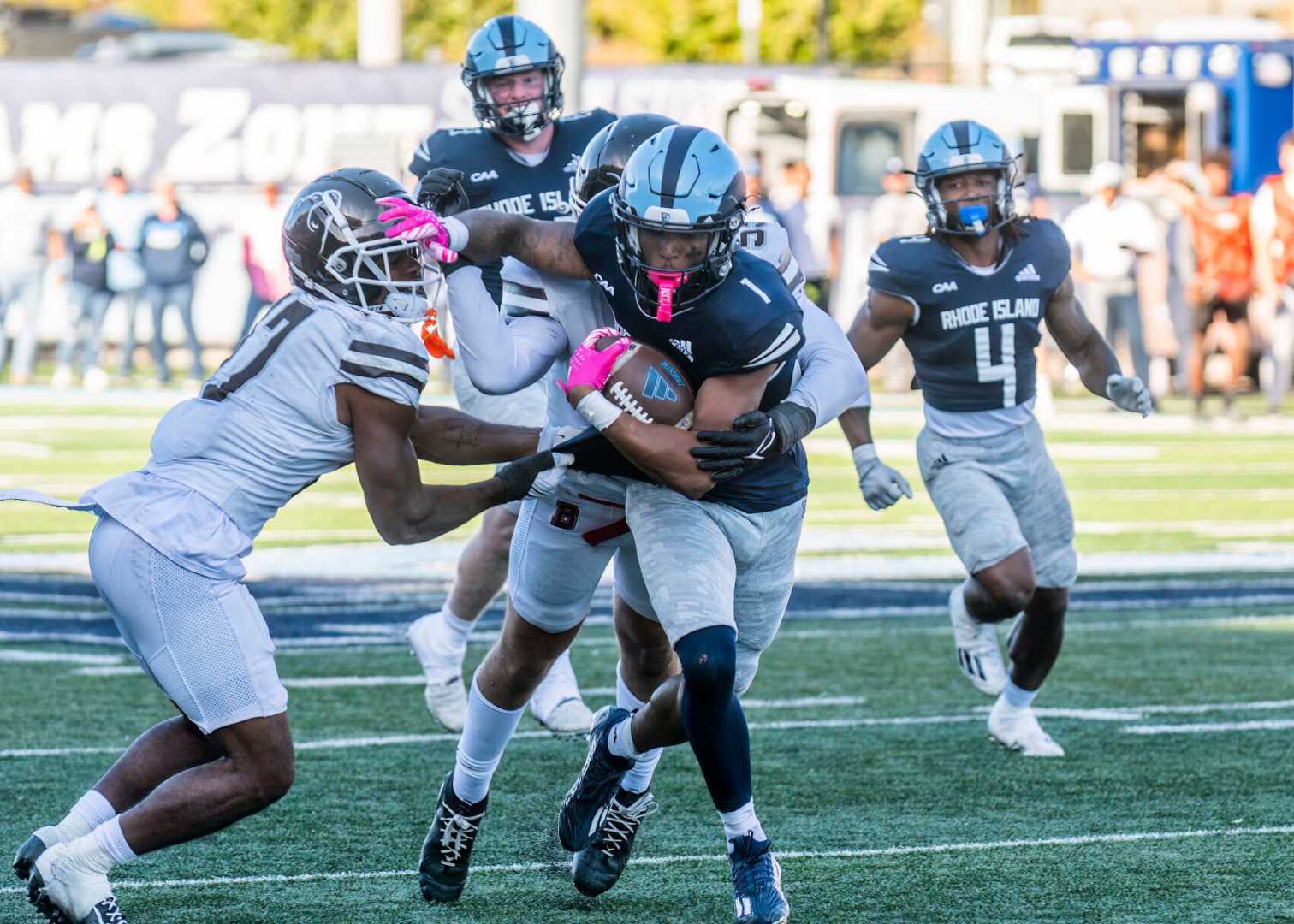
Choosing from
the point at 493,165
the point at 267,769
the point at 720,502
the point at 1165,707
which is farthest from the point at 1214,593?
the point at 267,769

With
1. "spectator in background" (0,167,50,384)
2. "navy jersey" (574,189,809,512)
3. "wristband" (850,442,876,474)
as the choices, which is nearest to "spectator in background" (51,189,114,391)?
"spectator in background" (0,167,50,384)

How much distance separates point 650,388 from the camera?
4.64 meters

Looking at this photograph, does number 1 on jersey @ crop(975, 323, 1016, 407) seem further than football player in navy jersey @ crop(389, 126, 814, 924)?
Yes

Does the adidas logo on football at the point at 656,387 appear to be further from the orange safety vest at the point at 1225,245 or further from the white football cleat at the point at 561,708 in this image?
the orange safety vest at the point at 1225,245

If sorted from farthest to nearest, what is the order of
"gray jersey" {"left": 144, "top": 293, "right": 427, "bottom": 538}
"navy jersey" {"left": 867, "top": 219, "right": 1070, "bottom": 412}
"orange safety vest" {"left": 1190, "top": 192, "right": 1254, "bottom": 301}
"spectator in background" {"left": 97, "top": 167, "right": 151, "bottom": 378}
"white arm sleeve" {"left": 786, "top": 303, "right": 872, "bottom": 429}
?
"spectator in background" {"left": 97, "top": 167, "right": 151, "bottom": 378}, "orange safety vest" {"left": 1190, "top": 192, "right": 1254, "bottom": 301}, "navy jersey" {"left": 867, "top": 219, "right": 1070, "bottom": 412}, "white arm sleeve" {"left": 786, "top": 303, "right": 872, "bottom": 429}, "gray jersey" {"left": 144, "top": 293, "right": 427, "bottom": 538}

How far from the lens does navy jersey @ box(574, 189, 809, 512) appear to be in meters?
4.60

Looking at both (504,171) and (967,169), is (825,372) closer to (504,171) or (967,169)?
(967,169)

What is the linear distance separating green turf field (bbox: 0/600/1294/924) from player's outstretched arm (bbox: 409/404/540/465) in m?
0.98

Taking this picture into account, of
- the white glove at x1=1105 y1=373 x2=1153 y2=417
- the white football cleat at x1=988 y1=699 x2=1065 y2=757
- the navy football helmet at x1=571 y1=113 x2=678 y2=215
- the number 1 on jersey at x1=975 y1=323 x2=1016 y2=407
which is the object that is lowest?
the white football cleat at x1=988 y1=699 x2=1065 y2=757

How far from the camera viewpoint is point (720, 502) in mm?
4719

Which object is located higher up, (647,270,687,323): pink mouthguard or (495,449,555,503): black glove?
(647,270,687,323): pink mouthguard

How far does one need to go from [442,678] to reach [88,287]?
14.0m

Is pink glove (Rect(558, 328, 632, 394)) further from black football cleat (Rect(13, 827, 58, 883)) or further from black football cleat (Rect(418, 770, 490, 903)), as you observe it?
black football cleat (Rect(13, 827, 58, 883))

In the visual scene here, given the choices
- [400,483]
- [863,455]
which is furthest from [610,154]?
[863,455]
